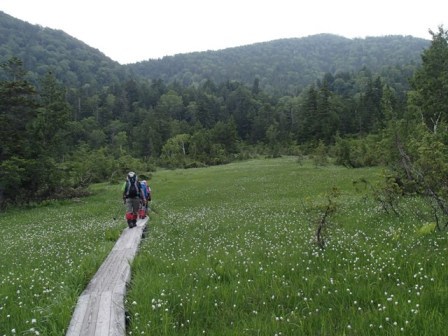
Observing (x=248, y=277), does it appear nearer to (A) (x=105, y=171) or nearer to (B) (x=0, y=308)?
(B) (x=0, y=308)

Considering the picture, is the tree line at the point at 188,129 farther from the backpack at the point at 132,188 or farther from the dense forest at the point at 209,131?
the backpack at the point at 132,188

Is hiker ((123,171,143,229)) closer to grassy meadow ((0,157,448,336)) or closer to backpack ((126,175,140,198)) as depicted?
backpack ((126,175,140,198))

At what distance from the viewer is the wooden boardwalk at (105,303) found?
5625 mm

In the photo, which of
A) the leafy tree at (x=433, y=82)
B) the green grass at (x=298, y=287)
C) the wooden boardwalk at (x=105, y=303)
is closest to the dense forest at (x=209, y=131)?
the leafy tree at (x=433, y=82)

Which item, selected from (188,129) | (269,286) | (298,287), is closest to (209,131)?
(188,129)

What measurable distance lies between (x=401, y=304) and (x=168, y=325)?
322 centimetres

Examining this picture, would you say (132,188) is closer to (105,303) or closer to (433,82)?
(105,303)

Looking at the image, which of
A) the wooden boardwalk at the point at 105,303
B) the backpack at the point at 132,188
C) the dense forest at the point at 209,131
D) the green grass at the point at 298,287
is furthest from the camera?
the dense forest at the point at 209,131

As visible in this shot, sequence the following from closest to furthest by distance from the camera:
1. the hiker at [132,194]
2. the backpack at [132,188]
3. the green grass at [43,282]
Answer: the green grass at [43,282], the hiker at [132,194], the backpack at [132,188]

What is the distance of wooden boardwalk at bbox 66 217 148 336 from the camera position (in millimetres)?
5625

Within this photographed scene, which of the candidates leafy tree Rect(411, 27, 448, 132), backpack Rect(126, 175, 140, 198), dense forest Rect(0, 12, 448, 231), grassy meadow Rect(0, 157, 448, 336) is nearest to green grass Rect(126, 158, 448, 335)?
grassy meadow Rect(0, 157, 448, 336)

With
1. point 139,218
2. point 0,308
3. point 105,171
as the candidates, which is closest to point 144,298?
point 0,308

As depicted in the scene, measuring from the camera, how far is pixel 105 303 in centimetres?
651

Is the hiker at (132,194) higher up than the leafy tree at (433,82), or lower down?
lower down
